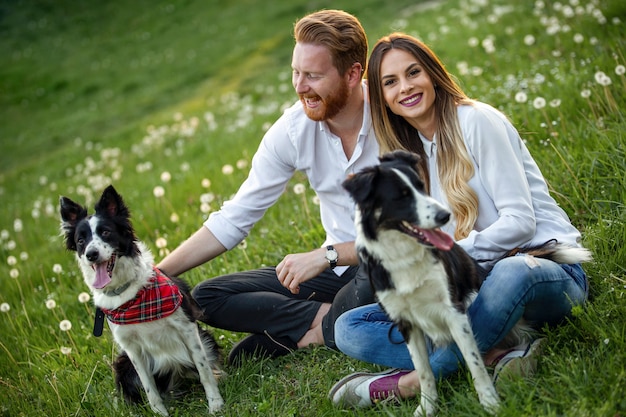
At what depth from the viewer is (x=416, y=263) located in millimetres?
A: 3414

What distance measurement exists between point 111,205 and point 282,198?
3264mm

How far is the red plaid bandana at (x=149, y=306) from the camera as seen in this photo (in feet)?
14.6

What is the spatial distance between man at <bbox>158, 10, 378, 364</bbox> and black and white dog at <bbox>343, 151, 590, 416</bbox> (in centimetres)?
102

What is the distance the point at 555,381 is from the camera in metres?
3.46

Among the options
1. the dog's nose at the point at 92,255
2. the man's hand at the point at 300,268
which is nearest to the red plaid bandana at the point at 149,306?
the dog's nose at the point at 92,255

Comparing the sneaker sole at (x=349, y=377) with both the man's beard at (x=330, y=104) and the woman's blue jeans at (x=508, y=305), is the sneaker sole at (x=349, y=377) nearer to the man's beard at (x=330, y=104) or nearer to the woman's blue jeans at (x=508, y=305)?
the woman's blue jeans at (x=508, y=305)

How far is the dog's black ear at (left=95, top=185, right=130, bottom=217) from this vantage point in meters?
4.57

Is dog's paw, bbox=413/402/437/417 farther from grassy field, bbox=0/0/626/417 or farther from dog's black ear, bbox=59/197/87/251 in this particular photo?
dog's black ear, bbox=59/197/87/251

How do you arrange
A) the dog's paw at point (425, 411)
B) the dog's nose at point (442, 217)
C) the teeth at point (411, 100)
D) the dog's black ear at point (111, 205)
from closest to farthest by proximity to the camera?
the dog's nose at point (442, 217) < the dog's paw at point (425, 411) < the teeth at point (411, 100) < the dog's black ear at point (111, 205)

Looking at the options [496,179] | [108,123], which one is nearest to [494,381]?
[496,179]

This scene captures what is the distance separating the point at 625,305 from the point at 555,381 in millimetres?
672

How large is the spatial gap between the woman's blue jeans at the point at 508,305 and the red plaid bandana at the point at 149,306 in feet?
4.74

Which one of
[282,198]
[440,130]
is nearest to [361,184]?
[440,130]

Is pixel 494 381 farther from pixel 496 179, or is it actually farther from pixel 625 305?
pixel 496 179
